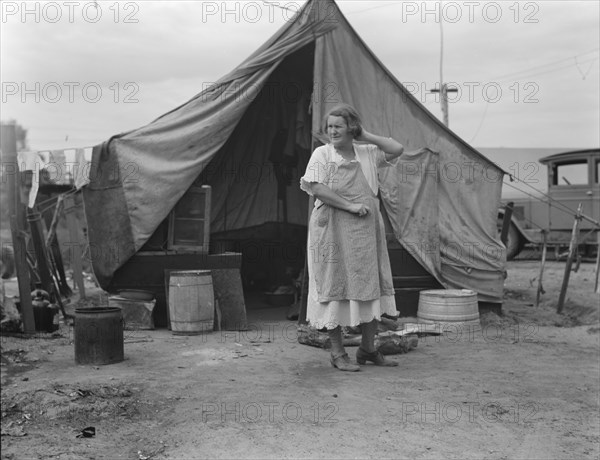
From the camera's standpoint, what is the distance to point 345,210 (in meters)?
4.61

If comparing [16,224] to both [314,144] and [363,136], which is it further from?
[363,136]

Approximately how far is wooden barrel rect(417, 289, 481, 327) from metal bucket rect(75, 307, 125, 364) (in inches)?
124

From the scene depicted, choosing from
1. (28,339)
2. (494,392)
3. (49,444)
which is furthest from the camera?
(28,339)

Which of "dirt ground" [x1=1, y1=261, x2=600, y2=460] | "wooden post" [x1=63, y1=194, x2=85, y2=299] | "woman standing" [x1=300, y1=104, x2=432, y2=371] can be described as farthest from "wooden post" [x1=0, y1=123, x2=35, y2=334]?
"woman standing" [x1=300, y1=104, x2=432, y2=371]

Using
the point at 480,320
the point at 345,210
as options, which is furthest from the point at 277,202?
the point at 345,210

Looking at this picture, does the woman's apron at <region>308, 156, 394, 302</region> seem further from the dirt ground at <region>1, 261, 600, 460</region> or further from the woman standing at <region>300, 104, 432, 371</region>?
the dirt ground at <region>1, 261, 600, 460</region>

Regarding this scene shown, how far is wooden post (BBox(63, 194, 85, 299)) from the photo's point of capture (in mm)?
9570

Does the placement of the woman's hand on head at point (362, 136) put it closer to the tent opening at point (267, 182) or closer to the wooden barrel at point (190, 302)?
the wooden barrel at point (190, 302)

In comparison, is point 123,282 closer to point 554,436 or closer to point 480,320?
point 480,320

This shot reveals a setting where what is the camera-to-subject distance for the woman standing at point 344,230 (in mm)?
4590

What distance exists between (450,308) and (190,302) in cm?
254

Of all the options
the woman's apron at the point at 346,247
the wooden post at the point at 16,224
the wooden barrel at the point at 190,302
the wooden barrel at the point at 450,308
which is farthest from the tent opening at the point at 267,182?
the woman's apron at the point at 346,247

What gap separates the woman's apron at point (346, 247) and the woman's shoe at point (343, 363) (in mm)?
478

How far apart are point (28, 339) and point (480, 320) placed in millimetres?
4519
